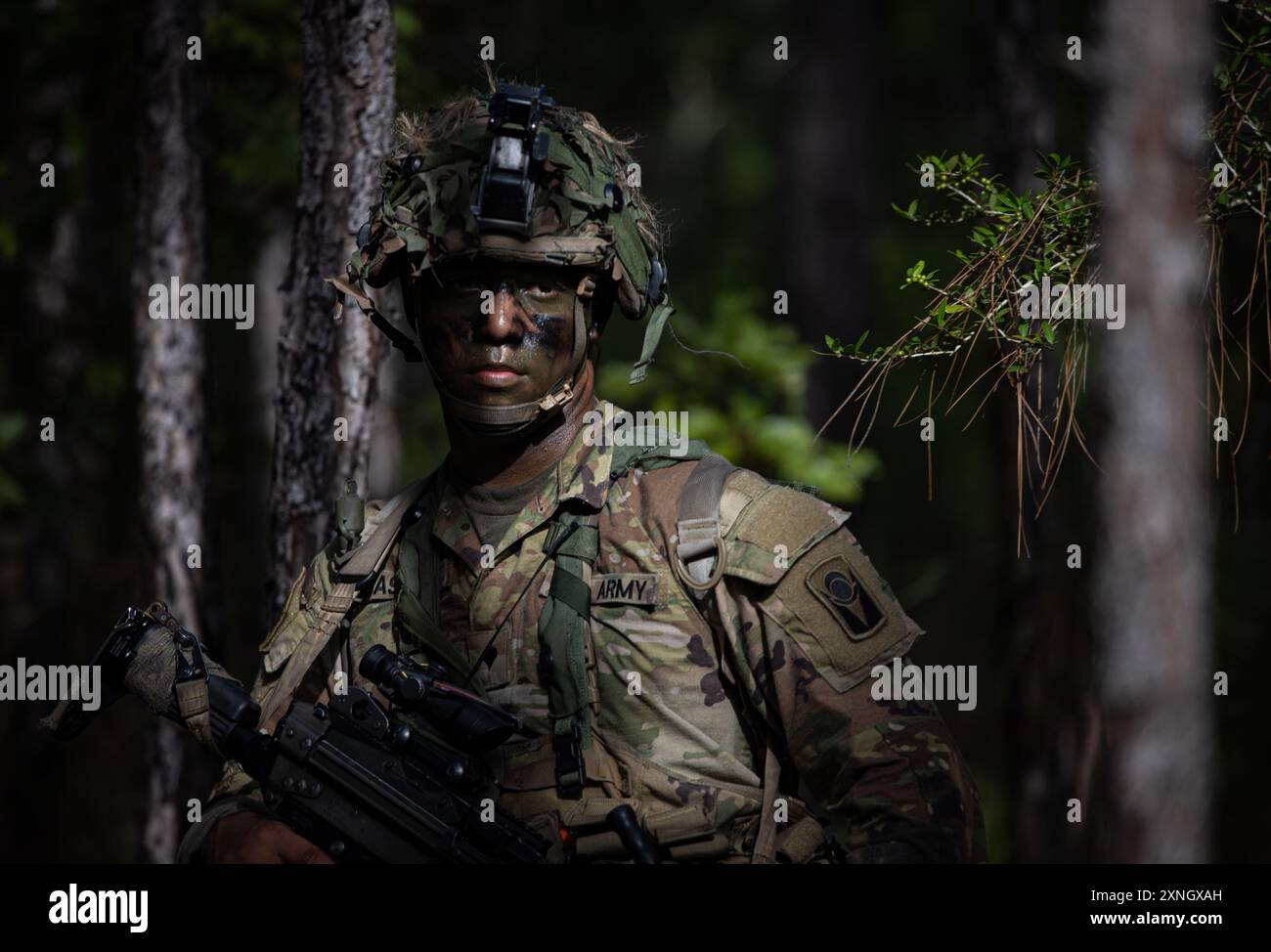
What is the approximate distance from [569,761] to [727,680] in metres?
0.50

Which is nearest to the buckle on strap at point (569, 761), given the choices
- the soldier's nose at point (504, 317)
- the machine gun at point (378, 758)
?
the machine gun at point (378, 758)

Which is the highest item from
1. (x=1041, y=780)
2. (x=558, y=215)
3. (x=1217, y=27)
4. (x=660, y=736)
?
(x=1217, y=27)

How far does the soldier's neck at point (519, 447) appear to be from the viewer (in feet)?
14.0

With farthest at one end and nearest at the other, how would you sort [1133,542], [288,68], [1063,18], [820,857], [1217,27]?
1. [1063,18]
2. [288,68]
3. [1217,27]
4. [820,857]
5. [1133,542]

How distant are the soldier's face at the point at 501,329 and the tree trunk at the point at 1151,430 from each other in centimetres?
170

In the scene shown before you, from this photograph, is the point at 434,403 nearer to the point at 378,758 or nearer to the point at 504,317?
the point at 504,317

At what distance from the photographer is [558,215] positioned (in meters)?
4.09

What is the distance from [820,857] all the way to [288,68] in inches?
230

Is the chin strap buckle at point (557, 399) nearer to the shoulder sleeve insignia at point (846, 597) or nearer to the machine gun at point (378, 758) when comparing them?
the machine gun at point (378, 758)

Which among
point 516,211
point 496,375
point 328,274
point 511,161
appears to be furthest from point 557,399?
point 328,274

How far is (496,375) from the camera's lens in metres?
4.09
